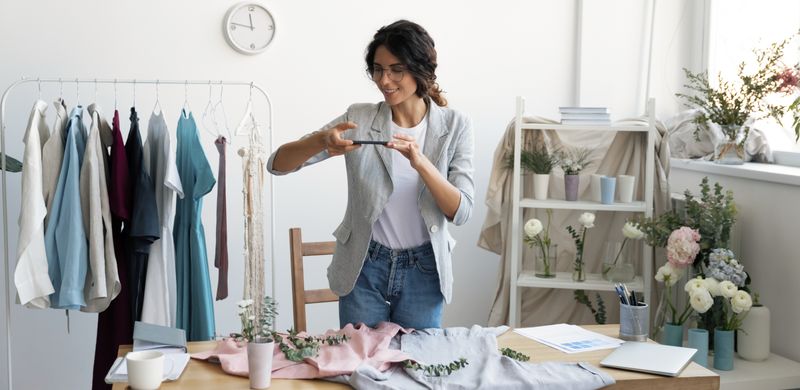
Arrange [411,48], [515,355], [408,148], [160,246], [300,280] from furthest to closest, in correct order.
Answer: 1. [160,246]
2. [300,280]
3. [411,48]
4. [408,148]
5. [515,355]

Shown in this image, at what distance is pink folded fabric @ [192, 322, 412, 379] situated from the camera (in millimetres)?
1973

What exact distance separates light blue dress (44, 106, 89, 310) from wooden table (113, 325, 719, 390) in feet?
3.41

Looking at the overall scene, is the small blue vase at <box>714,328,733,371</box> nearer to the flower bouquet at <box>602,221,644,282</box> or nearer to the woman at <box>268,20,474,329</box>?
the flower bouquet at <box>602,221,644,282</box>

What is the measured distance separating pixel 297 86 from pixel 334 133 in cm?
194

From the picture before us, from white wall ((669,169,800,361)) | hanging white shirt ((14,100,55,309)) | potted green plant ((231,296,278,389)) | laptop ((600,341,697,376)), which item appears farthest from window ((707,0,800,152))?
hanging white shirt ((14,100,55,309))

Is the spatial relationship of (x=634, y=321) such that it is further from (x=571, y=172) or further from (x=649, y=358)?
(x=571, y=172)

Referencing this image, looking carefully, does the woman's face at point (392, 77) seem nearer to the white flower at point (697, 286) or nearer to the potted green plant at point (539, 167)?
the white flower at point (697, 286)

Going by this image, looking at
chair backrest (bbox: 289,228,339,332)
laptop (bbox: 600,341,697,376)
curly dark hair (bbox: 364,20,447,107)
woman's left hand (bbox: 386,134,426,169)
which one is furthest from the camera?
chair backrest (bbox: 289,228,339,332)

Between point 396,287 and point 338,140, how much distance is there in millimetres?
455

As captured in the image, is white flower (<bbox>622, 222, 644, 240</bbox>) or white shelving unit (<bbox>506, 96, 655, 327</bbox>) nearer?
white flower (<bbox>622, 222, 644, 240</bbox>)

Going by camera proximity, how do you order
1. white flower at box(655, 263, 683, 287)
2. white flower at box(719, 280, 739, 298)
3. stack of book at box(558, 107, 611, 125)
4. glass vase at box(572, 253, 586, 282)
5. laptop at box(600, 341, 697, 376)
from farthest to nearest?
glass vase at box(572, 253, 586, 282) → stack of book at box(558, 107, 611, 125) → white flower at box(655, 263, 683, 287) → white flower at box(719, 280, 739, 298) → laptop at box(600, 341, 697, 376)

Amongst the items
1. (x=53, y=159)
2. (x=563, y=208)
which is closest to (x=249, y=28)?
(x=53, y=159)

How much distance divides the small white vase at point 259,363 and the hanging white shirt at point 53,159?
1618 millimetres

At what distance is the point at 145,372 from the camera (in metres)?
1.86
